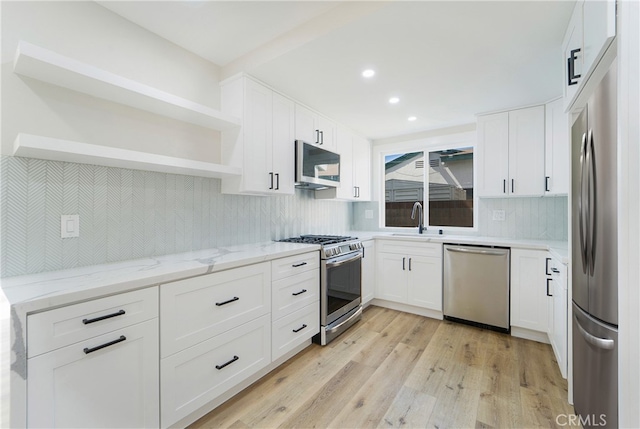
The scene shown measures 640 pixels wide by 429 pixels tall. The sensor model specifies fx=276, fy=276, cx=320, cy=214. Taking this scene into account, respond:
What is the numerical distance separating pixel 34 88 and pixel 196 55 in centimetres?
111

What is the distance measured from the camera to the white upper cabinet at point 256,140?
2.28 meters

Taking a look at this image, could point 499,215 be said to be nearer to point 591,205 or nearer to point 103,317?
point 591,205

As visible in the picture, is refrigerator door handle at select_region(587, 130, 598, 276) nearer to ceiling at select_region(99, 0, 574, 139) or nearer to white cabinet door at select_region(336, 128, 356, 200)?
ceiling at select_region(99, 0, 574, 139)

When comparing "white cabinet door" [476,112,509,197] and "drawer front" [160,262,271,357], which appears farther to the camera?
"white cabinet door" [476,112,509,197]

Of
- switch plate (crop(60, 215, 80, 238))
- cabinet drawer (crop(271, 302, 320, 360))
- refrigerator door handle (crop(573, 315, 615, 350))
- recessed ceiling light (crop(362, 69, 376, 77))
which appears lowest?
cabinet drawer (crop(271, 302, 320, 360))

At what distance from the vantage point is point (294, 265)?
7.39 feet

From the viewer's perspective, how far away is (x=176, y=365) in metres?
1.47

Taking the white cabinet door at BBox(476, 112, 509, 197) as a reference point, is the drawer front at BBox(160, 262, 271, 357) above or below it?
below

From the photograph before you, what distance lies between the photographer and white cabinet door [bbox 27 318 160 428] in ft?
3.41

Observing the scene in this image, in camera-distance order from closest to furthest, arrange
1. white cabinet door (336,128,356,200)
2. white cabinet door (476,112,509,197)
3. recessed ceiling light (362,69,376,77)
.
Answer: recessed ceiling light (362,69,376,77) → white cabinet door (476,112,509,197) → white cabinet door (336,128,356,200)

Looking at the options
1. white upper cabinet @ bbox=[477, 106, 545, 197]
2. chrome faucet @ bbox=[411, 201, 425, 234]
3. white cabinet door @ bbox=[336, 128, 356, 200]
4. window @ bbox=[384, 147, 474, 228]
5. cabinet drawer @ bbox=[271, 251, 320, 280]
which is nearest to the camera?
cabinet drawer @ bbox=[271, 251, 320, 280]

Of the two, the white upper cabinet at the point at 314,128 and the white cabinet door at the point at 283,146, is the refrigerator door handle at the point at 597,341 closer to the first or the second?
Result: the white cabinet door at the point at 283,146

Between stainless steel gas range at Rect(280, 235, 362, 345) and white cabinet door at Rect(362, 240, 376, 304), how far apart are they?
211 millimetres

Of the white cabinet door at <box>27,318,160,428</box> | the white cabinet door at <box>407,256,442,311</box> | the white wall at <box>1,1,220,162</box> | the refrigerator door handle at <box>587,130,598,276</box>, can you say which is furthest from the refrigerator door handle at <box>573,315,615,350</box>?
the white wall at <box>1,1,220,162</box>
